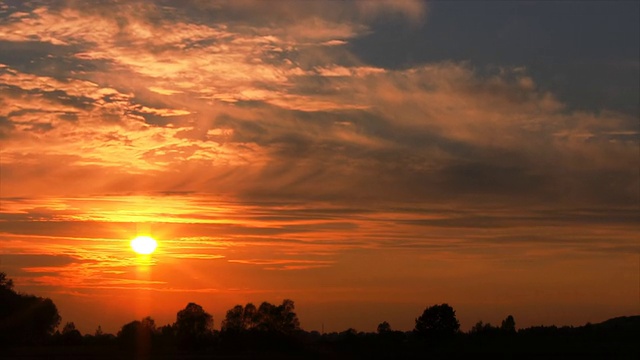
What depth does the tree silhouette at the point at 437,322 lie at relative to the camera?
155125 millimetres

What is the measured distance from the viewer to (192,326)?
135375 mm

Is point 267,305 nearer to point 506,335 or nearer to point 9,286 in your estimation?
point 506,335

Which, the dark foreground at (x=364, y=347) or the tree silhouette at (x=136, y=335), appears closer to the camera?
the dark foreground at (x=364, y=347)

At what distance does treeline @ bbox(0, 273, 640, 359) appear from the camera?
98.9 metres

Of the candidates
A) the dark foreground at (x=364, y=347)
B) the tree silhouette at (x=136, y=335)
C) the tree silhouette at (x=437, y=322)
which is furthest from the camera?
the tree silhouette at (x=437, y=322)

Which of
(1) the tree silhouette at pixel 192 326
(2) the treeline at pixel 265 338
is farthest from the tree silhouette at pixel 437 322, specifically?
(1) the tree silhouette at pixel 192 326

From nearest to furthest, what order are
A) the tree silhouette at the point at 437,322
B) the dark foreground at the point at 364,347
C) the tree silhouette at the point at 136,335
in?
the dark foreground at the point at 364,347, the tree silhouette at the point at 136,335, the tree silhouette at the point at 437,322

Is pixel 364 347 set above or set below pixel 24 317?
below

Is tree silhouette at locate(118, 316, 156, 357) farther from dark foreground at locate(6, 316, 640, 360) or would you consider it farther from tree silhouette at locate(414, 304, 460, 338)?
tree silhouette at locate(414, 304, 460, 338)

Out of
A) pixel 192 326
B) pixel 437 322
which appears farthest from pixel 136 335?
pixel 437 322

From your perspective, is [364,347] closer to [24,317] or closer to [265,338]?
[265,338]

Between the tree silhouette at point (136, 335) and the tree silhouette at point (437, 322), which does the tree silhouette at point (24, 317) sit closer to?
the tree silhouette at point (136, 335)

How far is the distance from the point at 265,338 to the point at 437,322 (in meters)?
44.6

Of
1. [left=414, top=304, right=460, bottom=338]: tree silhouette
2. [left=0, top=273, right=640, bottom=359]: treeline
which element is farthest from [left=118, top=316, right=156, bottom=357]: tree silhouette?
[left=414, top=304, right=460, bottom=338]: tree silhouette
